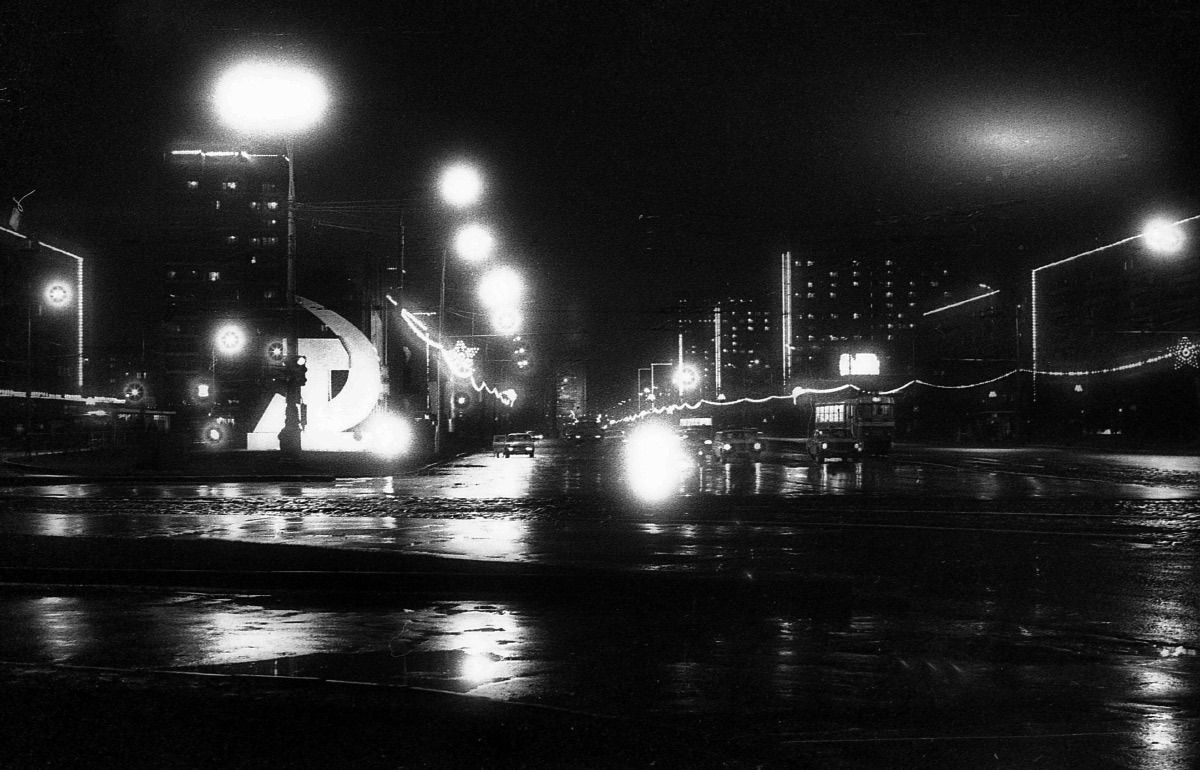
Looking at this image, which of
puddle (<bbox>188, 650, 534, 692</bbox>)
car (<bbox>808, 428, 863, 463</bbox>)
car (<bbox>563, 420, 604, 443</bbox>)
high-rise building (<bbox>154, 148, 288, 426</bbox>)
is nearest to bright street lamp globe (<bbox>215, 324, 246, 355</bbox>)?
car (<bbox>808, 428, 863, 463</bbox>)

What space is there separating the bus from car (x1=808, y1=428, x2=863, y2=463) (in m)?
1.61

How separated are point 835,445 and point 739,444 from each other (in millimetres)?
7074

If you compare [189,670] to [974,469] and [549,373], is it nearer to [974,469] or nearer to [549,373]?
[974,469]

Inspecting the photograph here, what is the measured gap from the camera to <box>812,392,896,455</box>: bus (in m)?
57.8

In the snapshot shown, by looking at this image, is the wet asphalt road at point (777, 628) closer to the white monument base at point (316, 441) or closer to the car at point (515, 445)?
the white monument base at point (316, 441)

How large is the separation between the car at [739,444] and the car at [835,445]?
13.2 ft

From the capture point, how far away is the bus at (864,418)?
57.8 metres

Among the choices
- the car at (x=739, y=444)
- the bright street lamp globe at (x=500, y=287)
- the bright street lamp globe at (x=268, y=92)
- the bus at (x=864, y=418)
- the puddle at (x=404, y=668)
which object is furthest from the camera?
the car at (x=739, y=444)

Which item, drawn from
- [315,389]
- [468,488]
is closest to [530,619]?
[468,488]

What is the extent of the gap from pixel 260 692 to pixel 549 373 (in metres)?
155

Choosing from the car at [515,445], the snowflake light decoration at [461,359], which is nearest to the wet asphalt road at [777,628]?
the car at [515,445]

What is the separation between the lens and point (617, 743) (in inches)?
257

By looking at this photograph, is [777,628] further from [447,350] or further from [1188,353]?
[447,350]

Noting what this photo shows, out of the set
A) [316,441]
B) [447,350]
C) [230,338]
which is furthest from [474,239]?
[447,350]
